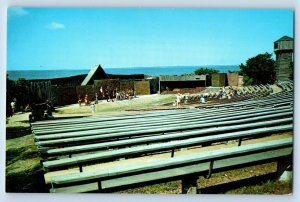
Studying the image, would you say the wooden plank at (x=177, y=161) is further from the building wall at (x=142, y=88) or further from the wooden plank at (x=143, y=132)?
the building wall at (x=142, y=88)

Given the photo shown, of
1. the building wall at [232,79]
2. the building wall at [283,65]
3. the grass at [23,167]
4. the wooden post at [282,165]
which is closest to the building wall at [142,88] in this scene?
the building wall at [232,79]

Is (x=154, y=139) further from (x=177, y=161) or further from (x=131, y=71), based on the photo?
(x=131, y=71)

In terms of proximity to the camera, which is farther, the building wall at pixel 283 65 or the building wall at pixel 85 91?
the building wall at pixel 85 91

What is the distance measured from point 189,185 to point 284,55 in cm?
130

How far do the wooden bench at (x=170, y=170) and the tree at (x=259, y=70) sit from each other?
0.58 meters

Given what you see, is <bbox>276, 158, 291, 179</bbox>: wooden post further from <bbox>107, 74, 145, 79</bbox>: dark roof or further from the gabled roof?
the gabled roof

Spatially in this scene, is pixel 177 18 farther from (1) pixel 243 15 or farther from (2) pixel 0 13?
(2) pixel 0 13

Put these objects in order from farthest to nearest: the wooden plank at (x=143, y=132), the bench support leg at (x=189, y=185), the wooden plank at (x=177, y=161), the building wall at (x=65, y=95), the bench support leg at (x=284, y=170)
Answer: the building wall at (x=65, y=95) → the wooden plank at (x=143, y=132) → the bench support leg at (x=284, y=170) → the bench support leg at (x=189, y=185) → the wooden plank at (x=177, y=161)

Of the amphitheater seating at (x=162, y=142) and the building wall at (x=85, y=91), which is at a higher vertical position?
the building wall at (x=85, y=91)

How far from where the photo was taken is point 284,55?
136 inches

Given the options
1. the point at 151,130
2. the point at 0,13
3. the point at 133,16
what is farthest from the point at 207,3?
the point at 0,13

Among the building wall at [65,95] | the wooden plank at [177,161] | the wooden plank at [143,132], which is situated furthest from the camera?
the building wall at [65,95]

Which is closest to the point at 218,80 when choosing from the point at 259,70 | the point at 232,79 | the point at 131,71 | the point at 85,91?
the point at 232,79

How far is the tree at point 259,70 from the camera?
356 cm
